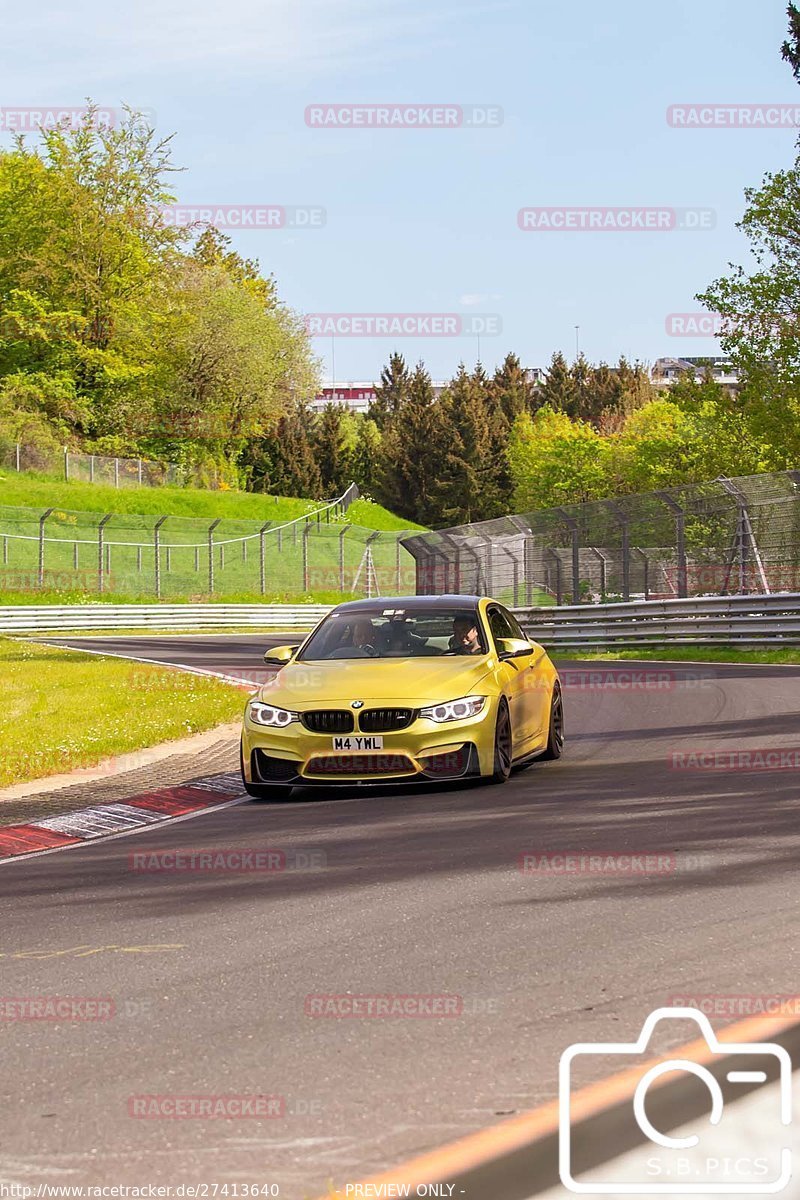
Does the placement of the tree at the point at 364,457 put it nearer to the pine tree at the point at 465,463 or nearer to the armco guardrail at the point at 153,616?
the pine tree at the point at 465,463

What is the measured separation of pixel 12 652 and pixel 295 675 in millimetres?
20679

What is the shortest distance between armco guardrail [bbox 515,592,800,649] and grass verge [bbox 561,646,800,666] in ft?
0.41

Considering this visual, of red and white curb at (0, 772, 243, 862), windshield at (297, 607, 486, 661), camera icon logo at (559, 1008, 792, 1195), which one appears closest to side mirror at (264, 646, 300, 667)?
A: windshield at (297, 607, 486, 661)

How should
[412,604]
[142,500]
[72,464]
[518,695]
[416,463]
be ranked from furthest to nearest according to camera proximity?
[416,463]
[142,500]
[72,464]
[412,604]
[518,695]

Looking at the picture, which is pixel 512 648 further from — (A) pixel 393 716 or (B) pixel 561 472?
(B) pixel 561 472

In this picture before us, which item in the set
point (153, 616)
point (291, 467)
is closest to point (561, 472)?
point (291, 467)

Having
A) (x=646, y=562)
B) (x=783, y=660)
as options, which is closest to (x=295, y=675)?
(x=783, y=660)

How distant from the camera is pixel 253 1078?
4.68m

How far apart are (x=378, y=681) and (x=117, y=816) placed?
2.10m

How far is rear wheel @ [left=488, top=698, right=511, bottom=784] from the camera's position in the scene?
11977mm

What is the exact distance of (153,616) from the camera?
5122 cm

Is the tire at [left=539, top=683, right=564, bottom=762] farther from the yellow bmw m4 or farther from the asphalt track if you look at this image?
the asphalt track

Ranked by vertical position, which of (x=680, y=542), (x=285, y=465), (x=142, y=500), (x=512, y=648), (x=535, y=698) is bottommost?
(x=535, y=698)

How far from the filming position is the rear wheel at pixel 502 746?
1198 cm
